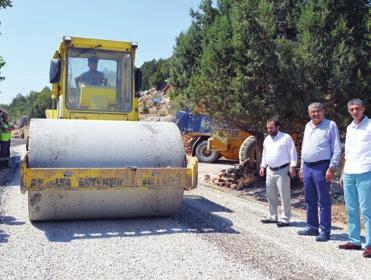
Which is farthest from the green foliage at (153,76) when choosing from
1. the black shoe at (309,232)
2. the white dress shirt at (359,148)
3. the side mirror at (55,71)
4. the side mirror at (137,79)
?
the white dress shirt at (359,148)

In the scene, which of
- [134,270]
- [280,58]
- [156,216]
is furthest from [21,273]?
[280,58]

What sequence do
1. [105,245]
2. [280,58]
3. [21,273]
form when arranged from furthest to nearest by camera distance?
[280,58], [105,245], [21,273]

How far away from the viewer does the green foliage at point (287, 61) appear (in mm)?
9375

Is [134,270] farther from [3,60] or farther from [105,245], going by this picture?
[3,60]

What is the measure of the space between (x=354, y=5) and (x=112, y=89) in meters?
5.12

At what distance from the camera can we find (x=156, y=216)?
729cm

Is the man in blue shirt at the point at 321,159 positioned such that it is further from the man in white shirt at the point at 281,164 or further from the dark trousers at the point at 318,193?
the man in white shirt at the point at 281,164

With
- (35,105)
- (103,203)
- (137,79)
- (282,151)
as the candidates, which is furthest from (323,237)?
(35,105)

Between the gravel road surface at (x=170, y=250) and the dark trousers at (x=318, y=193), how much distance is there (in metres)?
0.30

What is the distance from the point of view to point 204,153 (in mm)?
19484

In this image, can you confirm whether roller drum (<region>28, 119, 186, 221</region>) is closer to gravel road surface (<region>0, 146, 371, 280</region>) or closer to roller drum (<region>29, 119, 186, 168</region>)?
roller drum (<region>29, 119, 186, 168</region>)

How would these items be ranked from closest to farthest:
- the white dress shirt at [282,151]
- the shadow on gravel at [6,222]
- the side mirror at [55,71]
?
the shadow on gravel at [6,222]
the white dress shirt at [282,151]
the side mirror at [55,71]

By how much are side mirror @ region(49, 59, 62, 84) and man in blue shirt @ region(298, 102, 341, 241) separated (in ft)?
14.5

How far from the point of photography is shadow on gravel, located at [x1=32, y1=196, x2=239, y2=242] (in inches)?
248
